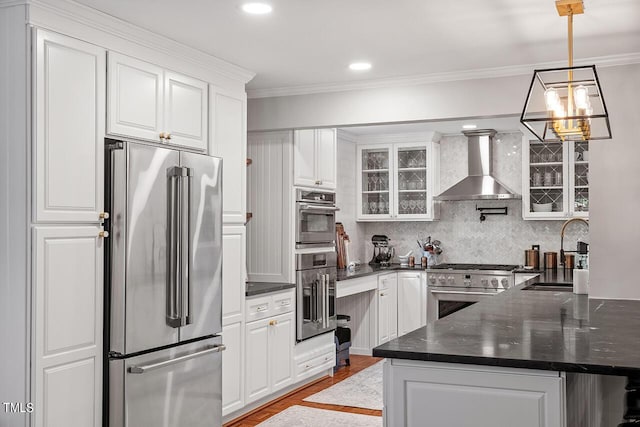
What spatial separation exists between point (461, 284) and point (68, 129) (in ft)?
15.8

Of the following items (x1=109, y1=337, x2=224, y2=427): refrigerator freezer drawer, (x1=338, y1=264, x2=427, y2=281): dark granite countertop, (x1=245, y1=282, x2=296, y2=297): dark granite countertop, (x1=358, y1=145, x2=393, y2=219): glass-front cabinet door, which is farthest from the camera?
(x1=358, y1=145, x2=393, y2=219): glass-front cabinet door

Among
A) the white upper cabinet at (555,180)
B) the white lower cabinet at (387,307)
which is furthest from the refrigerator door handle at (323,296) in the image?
the white upper cabinet at (555,180)

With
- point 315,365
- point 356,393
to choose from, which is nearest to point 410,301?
point 315,365

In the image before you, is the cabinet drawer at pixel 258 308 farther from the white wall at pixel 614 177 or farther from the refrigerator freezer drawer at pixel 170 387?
the white wall at pixel 614 177

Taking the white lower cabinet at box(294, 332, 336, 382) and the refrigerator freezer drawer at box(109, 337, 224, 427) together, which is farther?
the white lower cabinet at box(294, 332, 336, 382)

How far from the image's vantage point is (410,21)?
355 cm

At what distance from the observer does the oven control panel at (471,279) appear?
6848mm

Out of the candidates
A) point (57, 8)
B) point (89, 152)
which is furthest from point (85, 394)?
point (57, 8)

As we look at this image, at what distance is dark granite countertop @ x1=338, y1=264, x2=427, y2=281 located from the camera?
6.34 meters

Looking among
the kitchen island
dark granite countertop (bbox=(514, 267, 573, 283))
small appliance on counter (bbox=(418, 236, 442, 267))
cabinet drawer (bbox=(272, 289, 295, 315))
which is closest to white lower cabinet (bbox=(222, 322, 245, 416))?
cabinet drawer (bbox=(272, 289, 295, 315))

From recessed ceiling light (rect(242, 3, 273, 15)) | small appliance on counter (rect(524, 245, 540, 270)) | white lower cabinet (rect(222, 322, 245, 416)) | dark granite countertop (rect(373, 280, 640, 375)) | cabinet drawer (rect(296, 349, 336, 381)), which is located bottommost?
cabinet drawer (rect(296, 349, 336, 381))

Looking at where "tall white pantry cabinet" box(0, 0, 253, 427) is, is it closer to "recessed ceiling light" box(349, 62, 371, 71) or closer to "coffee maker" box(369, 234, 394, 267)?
"recessed ceiling light" box(349, 62, 371, 71)

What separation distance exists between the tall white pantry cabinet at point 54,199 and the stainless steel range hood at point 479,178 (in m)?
4.46

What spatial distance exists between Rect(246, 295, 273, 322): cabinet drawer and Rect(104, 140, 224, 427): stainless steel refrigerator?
0.51 meters
